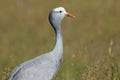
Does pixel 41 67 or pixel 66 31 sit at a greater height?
pixel 41 67

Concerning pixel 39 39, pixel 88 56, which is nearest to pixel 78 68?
pixel 88 56

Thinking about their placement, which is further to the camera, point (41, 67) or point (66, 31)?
point (66, 31)

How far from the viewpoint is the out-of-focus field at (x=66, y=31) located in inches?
543

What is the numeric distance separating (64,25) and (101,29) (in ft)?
4.09

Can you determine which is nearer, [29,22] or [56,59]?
[56,59]

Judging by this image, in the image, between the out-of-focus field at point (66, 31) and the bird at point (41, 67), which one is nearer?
the bird at point (41, 67)

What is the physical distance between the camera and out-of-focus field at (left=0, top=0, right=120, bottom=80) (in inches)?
543

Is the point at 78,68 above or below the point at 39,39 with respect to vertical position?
above

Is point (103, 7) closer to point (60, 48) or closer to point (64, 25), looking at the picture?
point (64, 25)

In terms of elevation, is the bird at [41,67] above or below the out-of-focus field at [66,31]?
above

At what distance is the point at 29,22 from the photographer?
18.2 m

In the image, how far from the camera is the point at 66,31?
17172mm

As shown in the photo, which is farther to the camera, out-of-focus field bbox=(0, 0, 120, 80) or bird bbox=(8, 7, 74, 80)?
out-of-focus field bbox=(0, 0, 120, 80)

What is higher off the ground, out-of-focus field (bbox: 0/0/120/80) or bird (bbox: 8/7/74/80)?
bird (bbox: 8/7/74/80)
